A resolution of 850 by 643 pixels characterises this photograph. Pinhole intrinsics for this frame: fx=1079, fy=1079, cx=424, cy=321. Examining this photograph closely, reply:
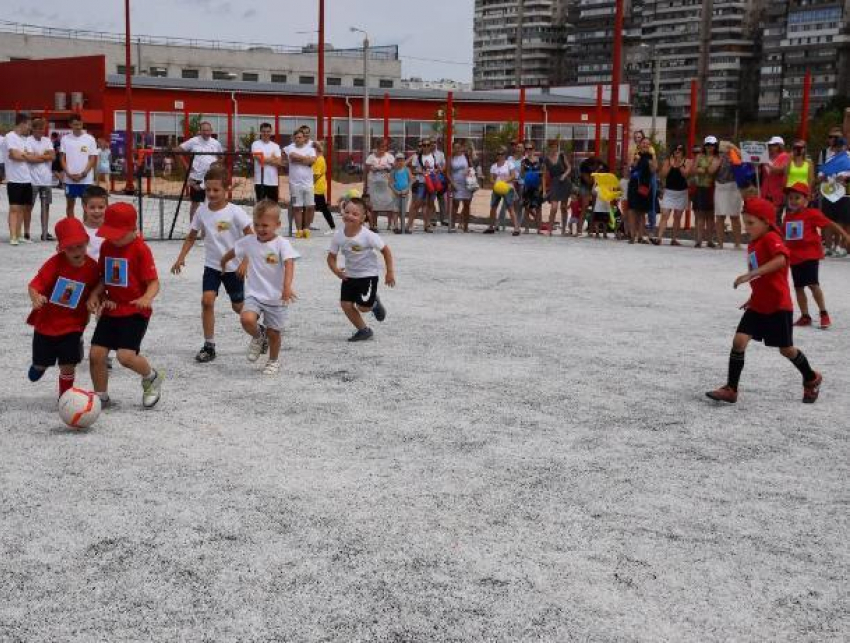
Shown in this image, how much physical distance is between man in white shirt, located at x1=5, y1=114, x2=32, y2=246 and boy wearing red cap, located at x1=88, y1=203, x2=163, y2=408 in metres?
10.1

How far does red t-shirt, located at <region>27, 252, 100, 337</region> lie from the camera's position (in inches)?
264

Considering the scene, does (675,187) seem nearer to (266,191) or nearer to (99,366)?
(266,191)

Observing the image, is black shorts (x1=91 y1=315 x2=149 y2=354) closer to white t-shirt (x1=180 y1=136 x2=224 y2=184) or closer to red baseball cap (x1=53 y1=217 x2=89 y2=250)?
red baseball cap (x1=53 y1=217 x2=89 y2=250)

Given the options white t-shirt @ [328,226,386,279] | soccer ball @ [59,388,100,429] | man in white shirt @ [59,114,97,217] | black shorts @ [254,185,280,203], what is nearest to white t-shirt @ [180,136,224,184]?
black shorts @ [254,185,280,203]

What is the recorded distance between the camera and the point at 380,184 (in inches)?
800

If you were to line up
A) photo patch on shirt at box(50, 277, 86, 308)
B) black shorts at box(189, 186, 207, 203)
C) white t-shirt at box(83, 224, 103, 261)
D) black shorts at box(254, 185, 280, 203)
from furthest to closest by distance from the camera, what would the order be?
black shorts at box(254, 185, 280, 203), black shorts at box(189, 186, 207, 203), white t-shirt at box(83, 224, 103, 261), photo patch on shirt at box(50, 277, 86, 308)

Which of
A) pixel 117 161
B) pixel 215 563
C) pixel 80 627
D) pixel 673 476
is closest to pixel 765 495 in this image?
pixel 673 476

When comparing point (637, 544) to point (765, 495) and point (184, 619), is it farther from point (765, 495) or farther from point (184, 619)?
point (184, 619)

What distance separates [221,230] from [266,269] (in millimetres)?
772

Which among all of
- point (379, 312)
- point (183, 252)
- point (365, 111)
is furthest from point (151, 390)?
point (365, 111)

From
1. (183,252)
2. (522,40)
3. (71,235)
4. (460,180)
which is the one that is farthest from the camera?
(522,40)

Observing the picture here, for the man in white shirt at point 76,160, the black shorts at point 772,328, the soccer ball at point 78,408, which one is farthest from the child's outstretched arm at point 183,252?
the man in white shirt at point 76,160

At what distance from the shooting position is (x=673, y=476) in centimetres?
587

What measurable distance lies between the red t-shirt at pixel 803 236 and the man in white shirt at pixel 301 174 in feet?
32.6
